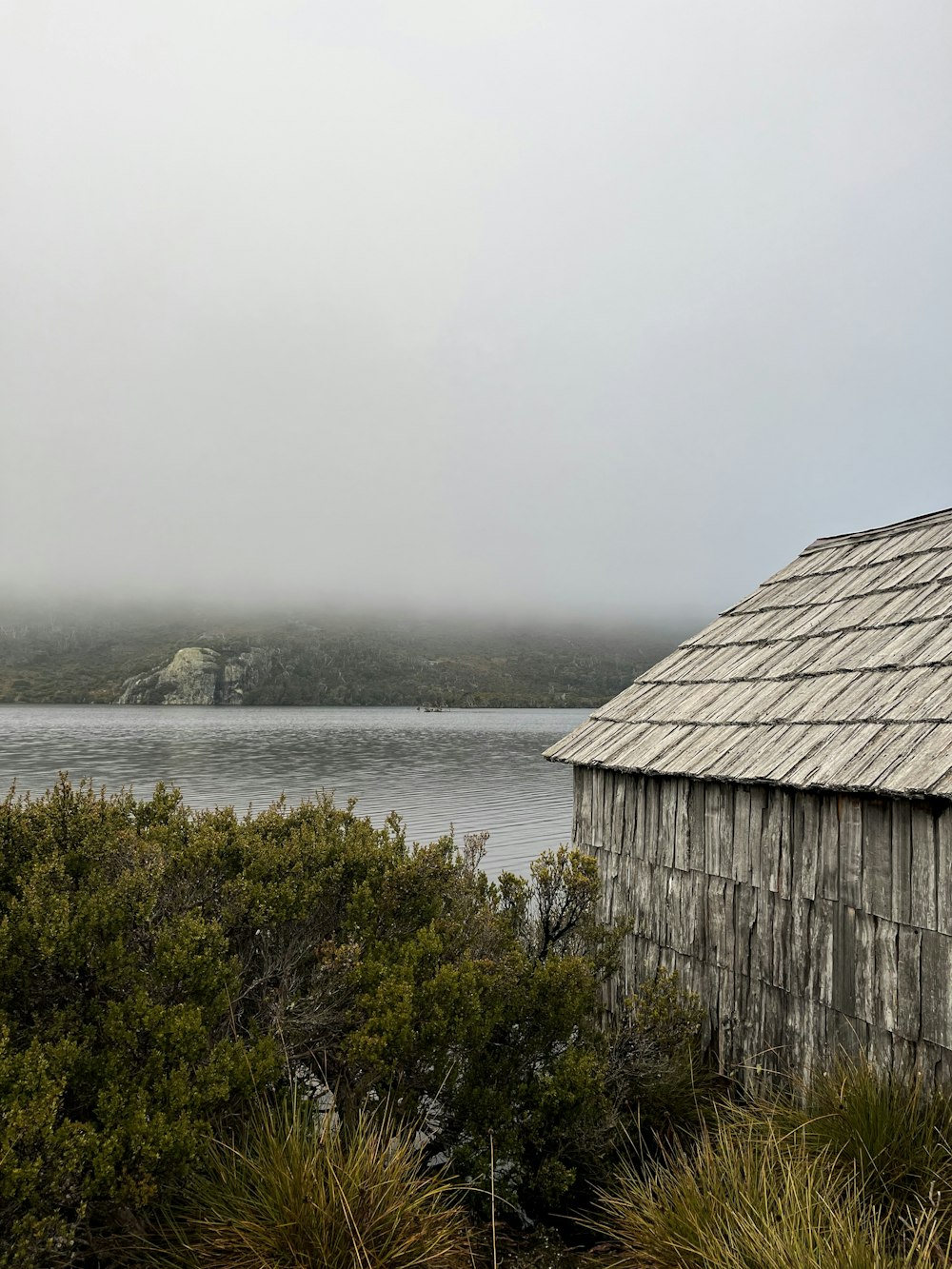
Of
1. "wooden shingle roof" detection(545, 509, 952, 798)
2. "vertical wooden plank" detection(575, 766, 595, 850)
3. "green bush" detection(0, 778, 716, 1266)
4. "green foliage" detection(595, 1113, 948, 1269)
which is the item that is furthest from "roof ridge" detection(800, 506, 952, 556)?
"green foliage" detection(595, 1113, 948, 1269)

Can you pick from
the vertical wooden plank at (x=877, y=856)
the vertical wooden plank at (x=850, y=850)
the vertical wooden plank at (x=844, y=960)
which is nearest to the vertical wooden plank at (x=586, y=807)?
the vertical wooden plank at (x=844, y=960)

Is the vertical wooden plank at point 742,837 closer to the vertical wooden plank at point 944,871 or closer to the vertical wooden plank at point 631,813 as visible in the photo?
the vertical wooden plank at point 631,813

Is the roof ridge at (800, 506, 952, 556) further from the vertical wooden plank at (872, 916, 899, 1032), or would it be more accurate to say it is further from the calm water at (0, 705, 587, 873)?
the calm water at (0, 705, 587, 873)

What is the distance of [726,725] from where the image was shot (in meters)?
8.69

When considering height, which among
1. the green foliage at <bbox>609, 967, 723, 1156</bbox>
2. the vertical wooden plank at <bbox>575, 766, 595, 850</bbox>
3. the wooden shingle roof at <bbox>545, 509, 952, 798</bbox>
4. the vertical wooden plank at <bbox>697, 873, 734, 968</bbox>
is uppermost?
the wooden shingle roof at <bbox>545, 509, 952, 798</bbox>

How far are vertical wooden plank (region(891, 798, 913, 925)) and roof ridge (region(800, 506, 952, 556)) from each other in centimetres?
501

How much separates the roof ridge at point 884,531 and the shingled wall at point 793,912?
4.45 meters

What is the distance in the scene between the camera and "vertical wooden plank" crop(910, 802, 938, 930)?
19.8ft

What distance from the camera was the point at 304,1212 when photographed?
478cm

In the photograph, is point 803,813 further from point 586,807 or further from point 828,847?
point 586,807

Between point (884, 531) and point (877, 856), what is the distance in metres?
5.85

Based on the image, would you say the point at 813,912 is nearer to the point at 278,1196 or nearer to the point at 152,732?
the point at 278,1196

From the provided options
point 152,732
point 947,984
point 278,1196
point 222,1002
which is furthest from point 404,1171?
point 152,732

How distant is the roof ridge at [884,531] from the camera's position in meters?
10.4
